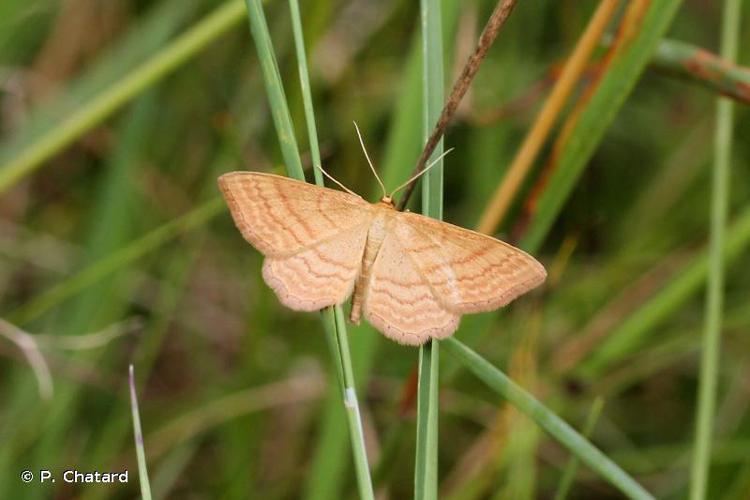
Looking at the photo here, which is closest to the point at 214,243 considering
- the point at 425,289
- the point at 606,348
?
the point at 606,348

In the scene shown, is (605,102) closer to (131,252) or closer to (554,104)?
(554,104)

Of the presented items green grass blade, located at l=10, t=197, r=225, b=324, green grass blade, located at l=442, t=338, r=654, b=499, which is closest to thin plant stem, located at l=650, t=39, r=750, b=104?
green grass blade, located at l=442, t=338, r=654, b=499

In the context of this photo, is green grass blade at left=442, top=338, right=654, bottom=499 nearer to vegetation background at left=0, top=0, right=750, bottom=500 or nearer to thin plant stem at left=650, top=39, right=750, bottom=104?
vegetation background at left=0, top=0, right=750, bottom=500

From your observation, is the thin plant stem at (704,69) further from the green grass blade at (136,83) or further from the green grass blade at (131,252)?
the green grass blade at (131,252)

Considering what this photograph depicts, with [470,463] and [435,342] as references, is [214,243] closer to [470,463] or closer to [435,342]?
[470,463]

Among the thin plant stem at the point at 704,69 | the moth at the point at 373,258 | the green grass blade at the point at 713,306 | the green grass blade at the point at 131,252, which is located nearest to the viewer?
the green grass blade at the point at 713,306

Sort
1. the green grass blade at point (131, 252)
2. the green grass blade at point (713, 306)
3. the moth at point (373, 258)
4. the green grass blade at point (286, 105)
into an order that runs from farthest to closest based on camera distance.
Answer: the green grass blade at point (131, 252), the moth at point (373, 258), the green grass blade at point (713, 306), the green grass blade at point (286, 105)

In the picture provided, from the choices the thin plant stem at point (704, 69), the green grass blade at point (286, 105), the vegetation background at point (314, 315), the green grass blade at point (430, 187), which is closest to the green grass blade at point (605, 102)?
the vegetation background at point (314, 315)

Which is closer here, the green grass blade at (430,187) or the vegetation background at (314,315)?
the green grass blade at (430,187)
